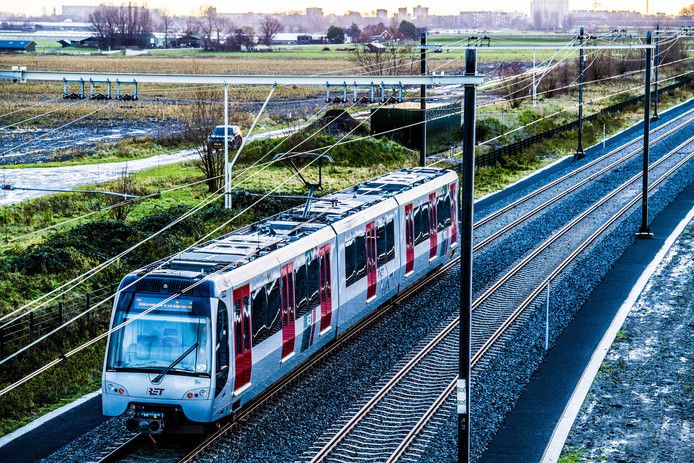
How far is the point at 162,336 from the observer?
57.2 feet

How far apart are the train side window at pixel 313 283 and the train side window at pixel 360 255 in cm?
235

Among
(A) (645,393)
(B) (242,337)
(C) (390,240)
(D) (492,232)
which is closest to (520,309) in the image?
(C) (390,240)

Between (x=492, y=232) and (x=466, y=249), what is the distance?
68.2 ft

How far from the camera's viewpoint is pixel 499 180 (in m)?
51.2

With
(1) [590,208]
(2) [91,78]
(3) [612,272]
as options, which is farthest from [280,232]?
(1) [590,208]

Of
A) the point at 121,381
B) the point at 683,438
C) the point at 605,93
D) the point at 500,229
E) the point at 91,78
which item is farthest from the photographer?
the point at 605,93

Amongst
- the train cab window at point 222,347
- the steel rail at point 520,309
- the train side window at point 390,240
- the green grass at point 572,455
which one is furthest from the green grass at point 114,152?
the green grass at point 572,455

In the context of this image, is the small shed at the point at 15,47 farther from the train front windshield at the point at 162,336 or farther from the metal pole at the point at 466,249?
the metal pole at the point at 466,249

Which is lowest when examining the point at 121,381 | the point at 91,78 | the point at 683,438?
the point at 683,438

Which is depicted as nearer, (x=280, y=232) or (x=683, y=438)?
(x=683, y=438)

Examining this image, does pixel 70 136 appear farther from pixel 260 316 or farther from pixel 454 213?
pixel 260 316

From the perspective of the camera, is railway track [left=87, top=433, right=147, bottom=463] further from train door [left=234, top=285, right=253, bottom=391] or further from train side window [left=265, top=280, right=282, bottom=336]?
train side window [left=265, top=280, right=282, bottom=336]

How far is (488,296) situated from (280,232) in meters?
8.79

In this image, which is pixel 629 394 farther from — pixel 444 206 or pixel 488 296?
pixel 444 206
